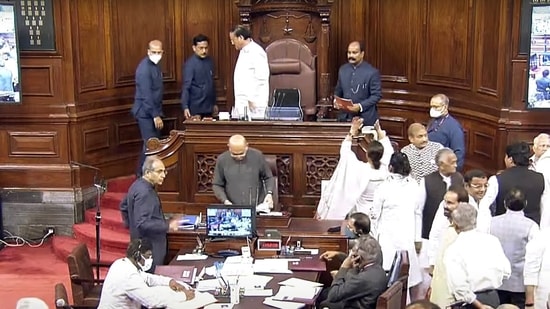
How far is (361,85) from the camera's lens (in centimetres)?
955

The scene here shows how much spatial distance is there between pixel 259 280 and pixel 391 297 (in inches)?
46.8

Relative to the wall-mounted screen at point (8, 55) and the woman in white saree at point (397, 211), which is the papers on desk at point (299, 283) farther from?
the wall-mounted screen at point (8, 55)

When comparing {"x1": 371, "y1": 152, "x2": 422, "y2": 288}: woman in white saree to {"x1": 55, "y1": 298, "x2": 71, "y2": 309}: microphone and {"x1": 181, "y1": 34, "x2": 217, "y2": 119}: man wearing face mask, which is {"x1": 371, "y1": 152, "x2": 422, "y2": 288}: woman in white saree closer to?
{"x1": 55, "y1": 298, "x2": 71, "y2": 309}: microphone

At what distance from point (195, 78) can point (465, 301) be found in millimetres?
5386

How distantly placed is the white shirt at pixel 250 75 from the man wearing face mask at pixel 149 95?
3.40ft

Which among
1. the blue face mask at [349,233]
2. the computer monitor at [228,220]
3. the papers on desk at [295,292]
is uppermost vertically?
the computer monitor at [228,220]

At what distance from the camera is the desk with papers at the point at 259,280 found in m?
6.20

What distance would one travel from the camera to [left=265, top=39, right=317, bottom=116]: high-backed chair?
1081 cm

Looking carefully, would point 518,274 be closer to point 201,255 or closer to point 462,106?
point 201,255

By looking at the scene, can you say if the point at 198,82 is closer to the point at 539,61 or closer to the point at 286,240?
the point at 286,240

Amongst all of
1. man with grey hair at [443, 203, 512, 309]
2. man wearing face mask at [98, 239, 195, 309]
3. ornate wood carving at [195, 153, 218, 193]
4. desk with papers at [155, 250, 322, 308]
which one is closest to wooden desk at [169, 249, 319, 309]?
Result: desk with papers at [155, 250, 322, 308]

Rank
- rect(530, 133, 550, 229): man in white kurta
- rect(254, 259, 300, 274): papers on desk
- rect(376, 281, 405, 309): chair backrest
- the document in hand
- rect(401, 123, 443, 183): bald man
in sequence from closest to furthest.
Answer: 1. rect(376, 281, 405, 309): chair backrest
2. rect(254, 259, 300, 274): papers on desk
3. rect(530, 133, 550, 229): man in white kurta
4. rect(401, 123, 443, 183): bald man
5. the document in hand

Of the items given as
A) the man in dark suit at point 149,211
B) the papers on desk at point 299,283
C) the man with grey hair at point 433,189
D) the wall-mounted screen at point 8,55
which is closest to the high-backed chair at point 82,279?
the man in dark suit at point 149,211

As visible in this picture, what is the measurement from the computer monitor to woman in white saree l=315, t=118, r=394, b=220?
1.03 metres
